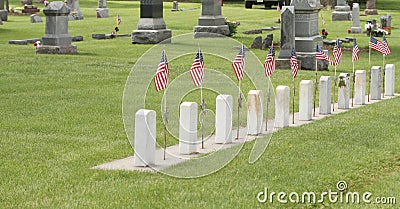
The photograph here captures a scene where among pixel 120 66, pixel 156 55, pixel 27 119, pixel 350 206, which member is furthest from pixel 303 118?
pixel 156 55

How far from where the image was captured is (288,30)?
26125 mm

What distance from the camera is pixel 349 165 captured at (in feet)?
39.2

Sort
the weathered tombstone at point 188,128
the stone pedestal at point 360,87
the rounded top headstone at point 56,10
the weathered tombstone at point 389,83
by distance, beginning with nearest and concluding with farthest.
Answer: the weathered tombstone at point 188,128 → the stone pedestal at point 360,87 → the weathered tombstone at point 389,83 → the rounded top headstone at point 56,10

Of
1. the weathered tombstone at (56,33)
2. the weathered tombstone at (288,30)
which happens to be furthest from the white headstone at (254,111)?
the weathered tombstone at (56,33)

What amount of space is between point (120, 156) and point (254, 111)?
2.62 m

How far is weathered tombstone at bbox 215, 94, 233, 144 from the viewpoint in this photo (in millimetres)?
12984

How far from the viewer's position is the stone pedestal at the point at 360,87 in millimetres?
18595

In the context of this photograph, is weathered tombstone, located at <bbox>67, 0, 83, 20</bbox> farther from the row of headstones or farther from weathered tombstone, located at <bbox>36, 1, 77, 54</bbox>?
the row of headstones

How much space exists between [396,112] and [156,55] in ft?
37.7

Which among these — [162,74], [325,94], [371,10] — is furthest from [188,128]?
[371,10]

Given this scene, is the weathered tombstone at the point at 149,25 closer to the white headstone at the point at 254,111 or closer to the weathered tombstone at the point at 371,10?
the white headstone at the point at 254,111

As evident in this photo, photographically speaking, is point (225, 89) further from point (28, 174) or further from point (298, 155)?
point (28, 174)

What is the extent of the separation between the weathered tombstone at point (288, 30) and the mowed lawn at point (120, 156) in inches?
150

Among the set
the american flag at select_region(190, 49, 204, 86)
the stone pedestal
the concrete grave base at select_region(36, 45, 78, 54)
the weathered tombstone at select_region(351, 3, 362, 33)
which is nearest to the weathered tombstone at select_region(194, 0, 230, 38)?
the weathered tombstone at select_region(351, 3, 362, 33)
